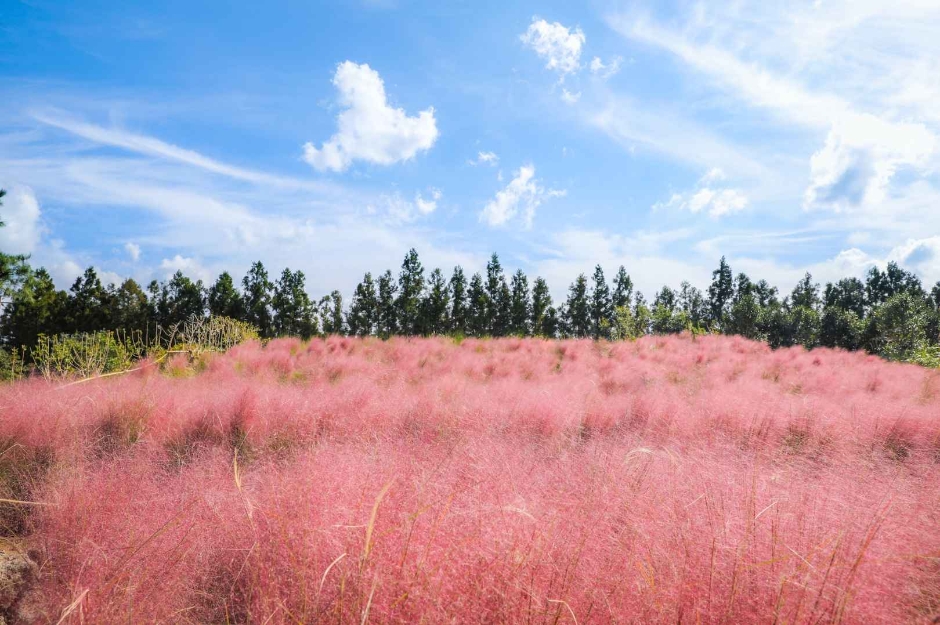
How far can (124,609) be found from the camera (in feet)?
5.99

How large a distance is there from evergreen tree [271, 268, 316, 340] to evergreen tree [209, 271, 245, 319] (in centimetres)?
298

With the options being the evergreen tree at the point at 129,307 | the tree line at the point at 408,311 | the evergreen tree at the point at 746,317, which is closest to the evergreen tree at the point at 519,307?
the tree line at the point at 408,311

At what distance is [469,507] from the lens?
7.11 feet

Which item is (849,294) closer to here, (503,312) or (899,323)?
(899,323)

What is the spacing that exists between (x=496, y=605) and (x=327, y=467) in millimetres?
1363

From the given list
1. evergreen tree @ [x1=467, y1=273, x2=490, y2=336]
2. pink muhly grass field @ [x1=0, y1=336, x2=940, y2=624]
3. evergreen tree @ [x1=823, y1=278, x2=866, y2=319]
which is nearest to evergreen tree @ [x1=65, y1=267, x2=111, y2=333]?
evergreen tree @ [x1=467, y1=273, x2=490, y2=336]

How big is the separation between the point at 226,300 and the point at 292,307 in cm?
575

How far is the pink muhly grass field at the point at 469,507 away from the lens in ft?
5.42

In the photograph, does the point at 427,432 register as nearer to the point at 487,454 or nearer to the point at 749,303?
the point at 487,454

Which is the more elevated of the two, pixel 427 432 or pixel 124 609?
pixel 427 432

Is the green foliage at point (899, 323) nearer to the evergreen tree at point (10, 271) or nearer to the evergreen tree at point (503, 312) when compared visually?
the evergreen tree at point (503, 312)

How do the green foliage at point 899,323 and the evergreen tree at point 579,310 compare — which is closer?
the green foliage at point 899,323

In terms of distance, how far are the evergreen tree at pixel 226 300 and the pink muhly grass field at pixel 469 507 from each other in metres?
37.6

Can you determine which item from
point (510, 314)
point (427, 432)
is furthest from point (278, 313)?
point (427, 432)
